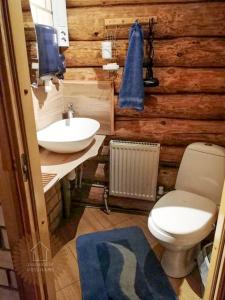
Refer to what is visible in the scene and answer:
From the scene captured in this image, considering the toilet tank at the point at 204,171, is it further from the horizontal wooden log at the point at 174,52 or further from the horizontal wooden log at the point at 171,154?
the horizontal wooden log at the point at 174,52

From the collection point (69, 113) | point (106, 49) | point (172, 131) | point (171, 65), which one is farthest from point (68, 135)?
point (171, 65)

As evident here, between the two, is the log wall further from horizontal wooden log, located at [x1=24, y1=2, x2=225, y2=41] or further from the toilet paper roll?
the toilet paper roll

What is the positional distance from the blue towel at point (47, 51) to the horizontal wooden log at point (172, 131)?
0.75 metres

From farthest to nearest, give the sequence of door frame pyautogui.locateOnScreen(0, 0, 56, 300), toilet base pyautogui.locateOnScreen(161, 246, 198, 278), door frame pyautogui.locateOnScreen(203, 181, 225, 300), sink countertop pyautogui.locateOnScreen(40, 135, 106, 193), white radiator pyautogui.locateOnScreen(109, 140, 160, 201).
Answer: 1. white radiator pyautogui.locateOnScreen(109, 140, 160, 201)
2. toilet base pyautogui.locateOnScreen(161, 246, 198, 278)
3. sink countertop pyautogui.locateOnScreen(40, 135, 106, 193)
4. door frame pyautogui.locateOnScreen(203, 181, 225, 300)
5. door frame pyautogui.locateOnScreen(0, 0, 56, 300)

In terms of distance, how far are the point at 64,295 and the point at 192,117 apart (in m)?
1.69

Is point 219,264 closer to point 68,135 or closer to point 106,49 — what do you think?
point 68,135

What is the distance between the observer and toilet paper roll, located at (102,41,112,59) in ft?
6.44

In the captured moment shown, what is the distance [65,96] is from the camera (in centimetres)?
230

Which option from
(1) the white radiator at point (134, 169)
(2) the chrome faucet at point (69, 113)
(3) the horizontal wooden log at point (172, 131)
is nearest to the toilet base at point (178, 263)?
(1) the white radiator at point (134, 169)

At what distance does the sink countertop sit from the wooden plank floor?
31.7 inches

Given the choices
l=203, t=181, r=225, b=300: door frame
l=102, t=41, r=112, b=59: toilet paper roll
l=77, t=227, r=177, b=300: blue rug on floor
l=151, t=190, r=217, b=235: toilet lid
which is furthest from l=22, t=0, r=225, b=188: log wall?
l=203, t=181, r=225, b=300: door frame

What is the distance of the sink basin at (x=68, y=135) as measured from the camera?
1.62 meters

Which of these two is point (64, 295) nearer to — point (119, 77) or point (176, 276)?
point (176, 276)

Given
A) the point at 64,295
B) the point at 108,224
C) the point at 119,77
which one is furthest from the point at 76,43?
the point at 64,295
